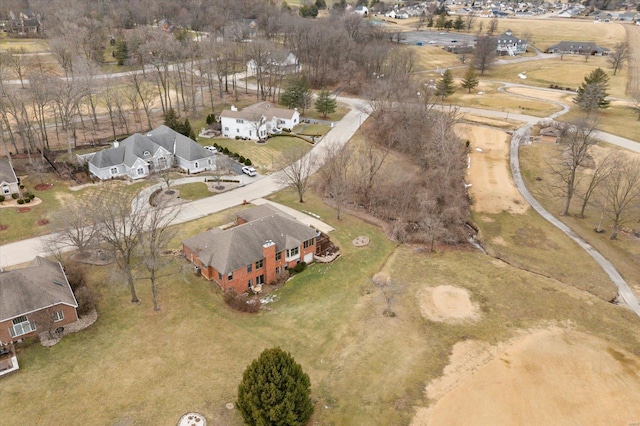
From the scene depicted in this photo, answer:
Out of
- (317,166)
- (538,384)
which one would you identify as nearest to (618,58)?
(317,166)

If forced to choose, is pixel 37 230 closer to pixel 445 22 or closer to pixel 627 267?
pixel 627 267

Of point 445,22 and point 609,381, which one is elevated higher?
Result: point 445,22

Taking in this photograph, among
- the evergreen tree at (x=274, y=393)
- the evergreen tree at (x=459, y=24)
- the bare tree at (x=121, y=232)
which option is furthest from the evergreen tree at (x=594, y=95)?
the evergreen tree at (x=459, y=24)

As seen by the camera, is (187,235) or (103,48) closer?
(187,235)

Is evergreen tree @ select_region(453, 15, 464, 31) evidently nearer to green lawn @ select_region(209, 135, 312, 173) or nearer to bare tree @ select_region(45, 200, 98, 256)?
green lawn @ select_region(209, 135, 312, 173)

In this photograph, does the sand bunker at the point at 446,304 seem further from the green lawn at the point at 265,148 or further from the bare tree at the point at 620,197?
the green lawn at the point at 265,148

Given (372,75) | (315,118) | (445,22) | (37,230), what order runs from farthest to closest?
(445,22), (372,75), (315,118), (37,230)

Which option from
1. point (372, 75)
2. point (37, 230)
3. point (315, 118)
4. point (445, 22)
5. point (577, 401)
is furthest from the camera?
point (445, 22)

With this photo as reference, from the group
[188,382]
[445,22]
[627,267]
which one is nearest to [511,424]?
[188,382]
